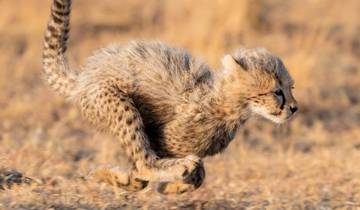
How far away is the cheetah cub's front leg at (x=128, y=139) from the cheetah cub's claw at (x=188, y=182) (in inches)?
2.4

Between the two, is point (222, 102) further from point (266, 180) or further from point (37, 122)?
point (37, 122)

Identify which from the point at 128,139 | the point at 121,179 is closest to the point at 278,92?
the point at 128,139

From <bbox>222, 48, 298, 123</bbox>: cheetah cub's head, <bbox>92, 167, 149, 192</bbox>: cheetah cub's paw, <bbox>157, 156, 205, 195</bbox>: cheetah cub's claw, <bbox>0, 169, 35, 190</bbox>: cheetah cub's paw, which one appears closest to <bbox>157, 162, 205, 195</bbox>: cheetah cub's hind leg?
<bbox>157, 156, 205, 195</bbox>: cheetah cub's claw

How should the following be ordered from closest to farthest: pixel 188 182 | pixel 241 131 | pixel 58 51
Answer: pixel 188 182
pixel 58 51
pixel 241 131

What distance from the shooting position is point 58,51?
580 cm

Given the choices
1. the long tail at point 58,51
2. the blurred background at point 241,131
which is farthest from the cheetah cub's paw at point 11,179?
the long tail at point 58,51

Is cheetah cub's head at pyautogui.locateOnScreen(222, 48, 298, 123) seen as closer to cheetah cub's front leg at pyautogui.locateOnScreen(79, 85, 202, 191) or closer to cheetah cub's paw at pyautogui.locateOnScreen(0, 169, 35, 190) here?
cheetah cub's front leg at pyautogui.locateOnScreen(79, 85, 202, 191)

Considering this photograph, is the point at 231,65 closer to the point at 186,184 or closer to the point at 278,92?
the point at 278,92

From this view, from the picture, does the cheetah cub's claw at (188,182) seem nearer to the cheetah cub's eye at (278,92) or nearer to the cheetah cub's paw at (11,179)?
the cheetah cub's eye at (278,92)

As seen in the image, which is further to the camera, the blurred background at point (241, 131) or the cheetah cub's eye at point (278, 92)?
the blurred background at point (241, 131)

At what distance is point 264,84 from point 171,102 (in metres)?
0.54

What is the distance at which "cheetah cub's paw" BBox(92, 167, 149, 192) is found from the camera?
17.2ft

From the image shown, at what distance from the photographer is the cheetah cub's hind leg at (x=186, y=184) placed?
5043 mm

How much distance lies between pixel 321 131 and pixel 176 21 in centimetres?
362
